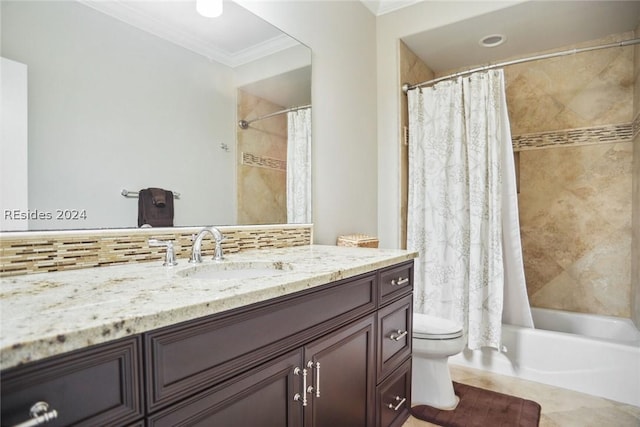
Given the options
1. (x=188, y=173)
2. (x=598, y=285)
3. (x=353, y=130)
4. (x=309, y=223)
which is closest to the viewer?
(x=188, y=173)

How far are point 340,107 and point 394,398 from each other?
162cm

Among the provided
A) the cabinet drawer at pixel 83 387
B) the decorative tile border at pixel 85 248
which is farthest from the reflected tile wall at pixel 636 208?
the cabinet drawer at pixel 83 387

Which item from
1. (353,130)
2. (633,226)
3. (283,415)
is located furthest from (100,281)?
(633,226)

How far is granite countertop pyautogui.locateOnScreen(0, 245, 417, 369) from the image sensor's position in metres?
0.51

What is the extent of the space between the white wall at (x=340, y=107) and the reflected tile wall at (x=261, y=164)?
0.88 ft

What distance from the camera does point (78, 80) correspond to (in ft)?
3.53

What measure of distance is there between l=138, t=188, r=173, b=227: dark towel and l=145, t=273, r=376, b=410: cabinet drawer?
2.13ft

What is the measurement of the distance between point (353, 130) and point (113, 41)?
1.48 metres

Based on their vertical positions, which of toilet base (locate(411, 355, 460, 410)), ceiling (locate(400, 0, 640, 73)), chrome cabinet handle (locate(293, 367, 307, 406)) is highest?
ceiling (locate(400, 0, 640, 73))

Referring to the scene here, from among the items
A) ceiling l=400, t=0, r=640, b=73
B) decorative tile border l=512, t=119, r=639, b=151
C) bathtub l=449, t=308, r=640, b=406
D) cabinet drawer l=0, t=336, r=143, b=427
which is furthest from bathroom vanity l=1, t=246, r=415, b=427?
decorative tile border l=512, t=119, r=639, b=151

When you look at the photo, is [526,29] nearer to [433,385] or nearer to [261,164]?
[261,164]

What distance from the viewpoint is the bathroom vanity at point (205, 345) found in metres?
0.52

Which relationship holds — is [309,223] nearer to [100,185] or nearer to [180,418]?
[100,185]

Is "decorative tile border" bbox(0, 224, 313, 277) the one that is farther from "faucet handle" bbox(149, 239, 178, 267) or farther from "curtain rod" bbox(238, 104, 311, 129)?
"curtain rod" bbox(238, 104, 311, 129)
